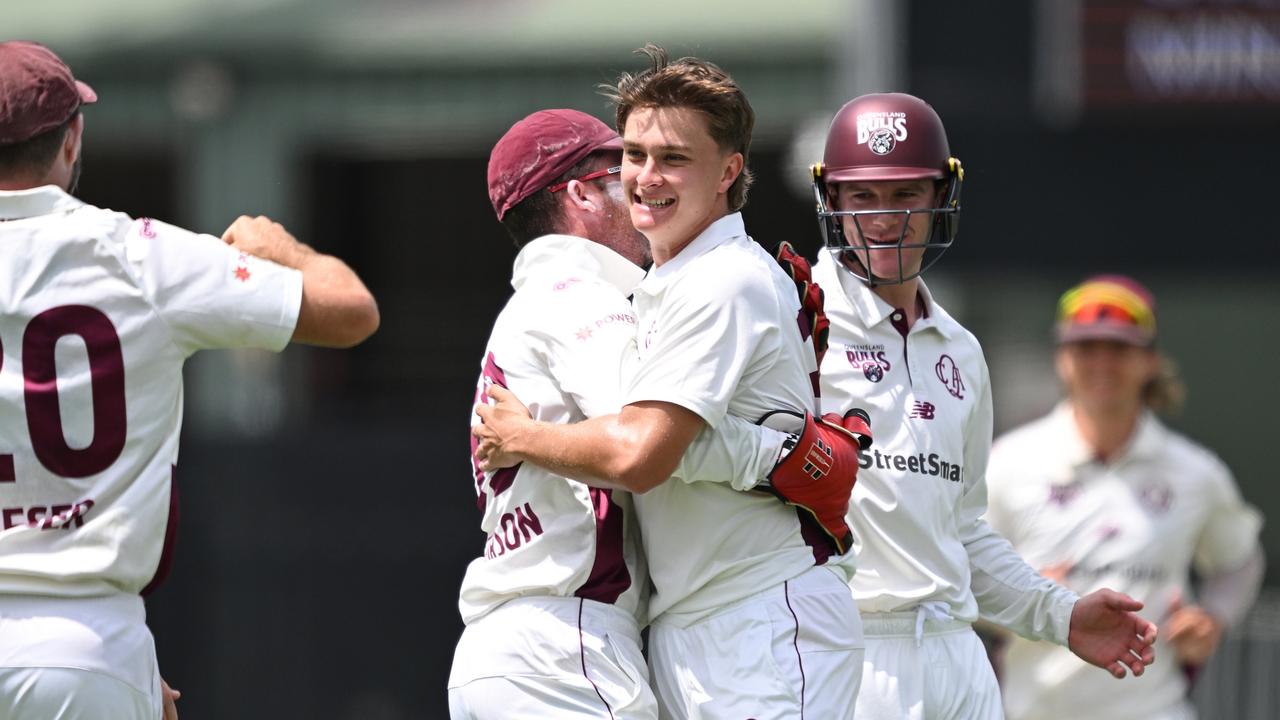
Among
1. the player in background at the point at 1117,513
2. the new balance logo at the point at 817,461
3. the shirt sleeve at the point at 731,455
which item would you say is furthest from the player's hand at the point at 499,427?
the player in background at the point at 1117,513

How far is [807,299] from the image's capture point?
3.93m

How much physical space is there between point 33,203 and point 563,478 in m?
1.22

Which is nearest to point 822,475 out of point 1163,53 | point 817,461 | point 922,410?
point 817,461

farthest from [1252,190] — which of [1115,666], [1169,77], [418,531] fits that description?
[1115,666]

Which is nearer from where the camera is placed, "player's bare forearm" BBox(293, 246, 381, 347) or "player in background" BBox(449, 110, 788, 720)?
"player in background" BBox(449, 110, 788, 720)

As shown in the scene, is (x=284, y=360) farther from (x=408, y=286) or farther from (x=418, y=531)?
(x=408, y=286)

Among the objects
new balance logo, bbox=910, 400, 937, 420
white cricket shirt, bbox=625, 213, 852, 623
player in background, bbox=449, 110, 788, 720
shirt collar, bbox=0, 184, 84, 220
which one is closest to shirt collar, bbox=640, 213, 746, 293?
white cricket shirt, bbox=625, 213, 852, 623

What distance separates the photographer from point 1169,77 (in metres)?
10.2

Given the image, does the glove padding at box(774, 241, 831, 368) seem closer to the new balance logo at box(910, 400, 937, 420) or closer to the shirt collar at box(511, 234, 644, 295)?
the shirt collar at box(511, 234, 644, 295)

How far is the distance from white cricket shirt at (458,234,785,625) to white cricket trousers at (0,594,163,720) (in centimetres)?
70

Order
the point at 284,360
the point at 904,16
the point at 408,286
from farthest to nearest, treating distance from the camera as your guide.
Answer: the point at 408,286 → the point at 284,360 → the point at 904,16

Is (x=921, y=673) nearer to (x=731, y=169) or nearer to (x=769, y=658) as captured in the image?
(x=769, y=658)

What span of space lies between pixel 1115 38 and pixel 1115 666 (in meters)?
6.48

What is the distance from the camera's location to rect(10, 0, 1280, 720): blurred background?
10.0m
